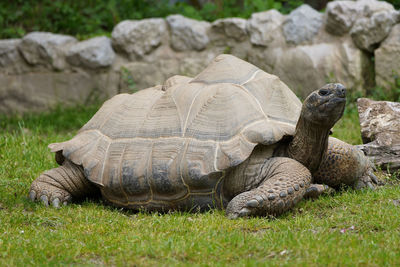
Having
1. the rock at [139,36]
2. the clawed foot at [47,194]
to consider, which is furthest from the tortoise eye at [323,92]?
the rock at [139,36]

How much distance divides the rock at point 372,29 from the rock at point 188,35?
7.08ft

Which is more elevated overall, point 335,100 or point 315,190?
point 335,100

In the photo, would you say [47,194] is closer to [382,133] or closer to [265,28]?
[382,133]

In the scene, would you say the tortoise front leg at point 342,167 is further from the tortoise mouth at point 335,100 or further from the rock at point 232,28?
the rock at point 232,28

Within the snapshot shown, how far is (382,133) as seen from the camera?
4.98 m

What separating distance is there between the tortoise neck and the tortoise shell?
98 millimetres

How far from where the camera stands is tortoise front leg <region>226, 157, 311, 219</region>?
3826 millimetres

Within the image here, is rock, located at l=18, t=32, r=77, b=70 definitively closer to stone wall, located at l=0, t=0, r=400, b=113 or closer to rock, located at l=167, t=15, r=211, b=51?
stone wall, located at l=0, t=0, r=400, b=113

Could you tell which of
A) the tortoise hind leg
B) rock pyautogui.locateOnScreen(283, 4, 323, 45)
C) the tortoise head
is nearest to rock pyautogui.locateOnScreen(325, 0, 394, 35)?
rock pyautogui.locateOnScreen(283, 4, 323, 45)

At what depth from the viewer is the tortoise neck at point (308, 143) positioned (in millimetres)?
4105

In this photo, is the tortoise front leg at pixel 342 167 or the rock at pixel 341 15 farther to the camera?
the rock at pixel 341 15

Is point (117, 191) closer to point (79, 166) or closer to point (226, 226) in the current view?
point (79, 166)

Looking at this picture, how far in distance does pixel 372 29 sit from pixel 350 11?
396 mm

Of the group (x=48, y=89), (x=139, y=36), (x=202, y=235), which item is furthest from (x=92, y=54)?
(x=202, y=235)
